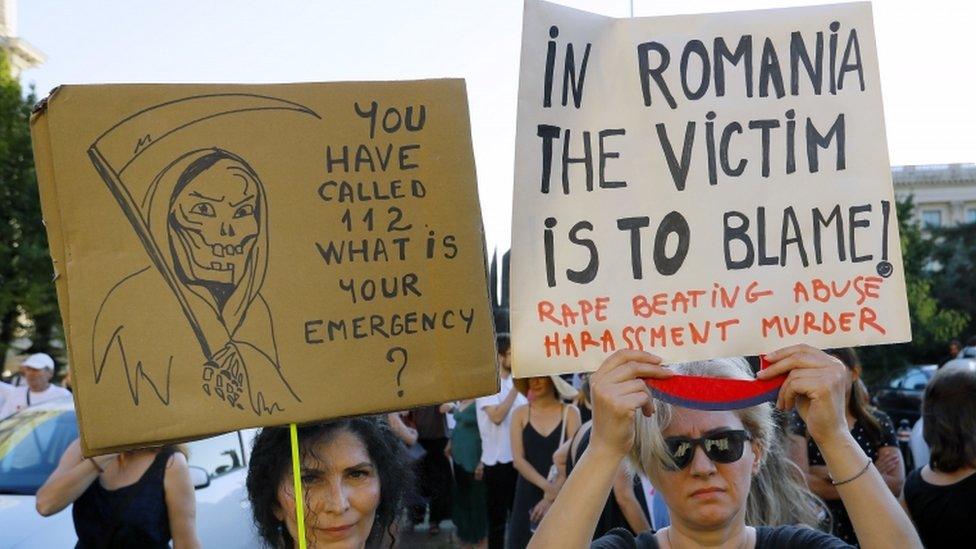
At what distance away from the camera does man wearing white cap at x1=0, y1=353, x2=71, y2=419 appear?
9727 millimetres

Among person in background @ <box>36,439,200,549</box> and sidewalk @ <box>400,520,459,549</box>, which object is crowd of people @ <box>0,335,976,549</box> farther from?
sidewalk @ <box>400,520,459,549</box>

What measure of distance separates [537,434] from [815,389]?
14.8ft

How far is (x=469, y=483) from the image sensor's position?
29.8 ft

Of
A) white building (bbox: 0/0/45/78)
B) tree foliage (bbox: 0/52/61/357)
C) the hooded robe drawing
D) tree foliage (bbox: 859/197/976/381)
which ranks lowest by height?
tree foliage (bbox: 859/197/976/381)

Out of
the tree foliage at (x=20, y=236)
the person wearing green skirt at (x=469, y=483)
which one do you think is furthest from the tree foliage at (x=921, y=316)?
the person wearing green skirt at (x=469, y=483)

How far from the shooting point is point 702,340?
8.30 feet

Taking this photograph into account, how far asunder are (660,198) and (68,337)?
1.38 metres

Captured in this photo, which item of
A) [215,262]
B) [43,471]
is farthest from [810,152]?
[43,471]

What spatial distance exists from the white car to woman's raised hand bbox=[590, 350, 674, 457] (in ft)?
12.2

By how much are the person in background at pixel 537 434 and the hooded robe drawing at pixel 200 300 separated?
161 inches

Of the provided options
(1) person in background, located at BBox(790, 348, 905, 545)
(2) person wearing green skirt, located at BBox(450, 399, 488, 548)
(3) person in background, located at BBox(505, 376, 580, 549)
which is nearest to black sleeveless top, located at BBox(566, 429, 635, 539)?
(1) person in background, located at BBox(790, 348, 905, 545)

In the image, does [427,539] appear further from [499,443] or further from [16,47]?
[16,47]

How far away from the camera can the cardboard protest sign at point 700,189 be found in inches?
99.4

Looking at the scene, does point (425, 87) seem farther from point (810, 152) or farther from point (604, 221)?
point (810, 152)
